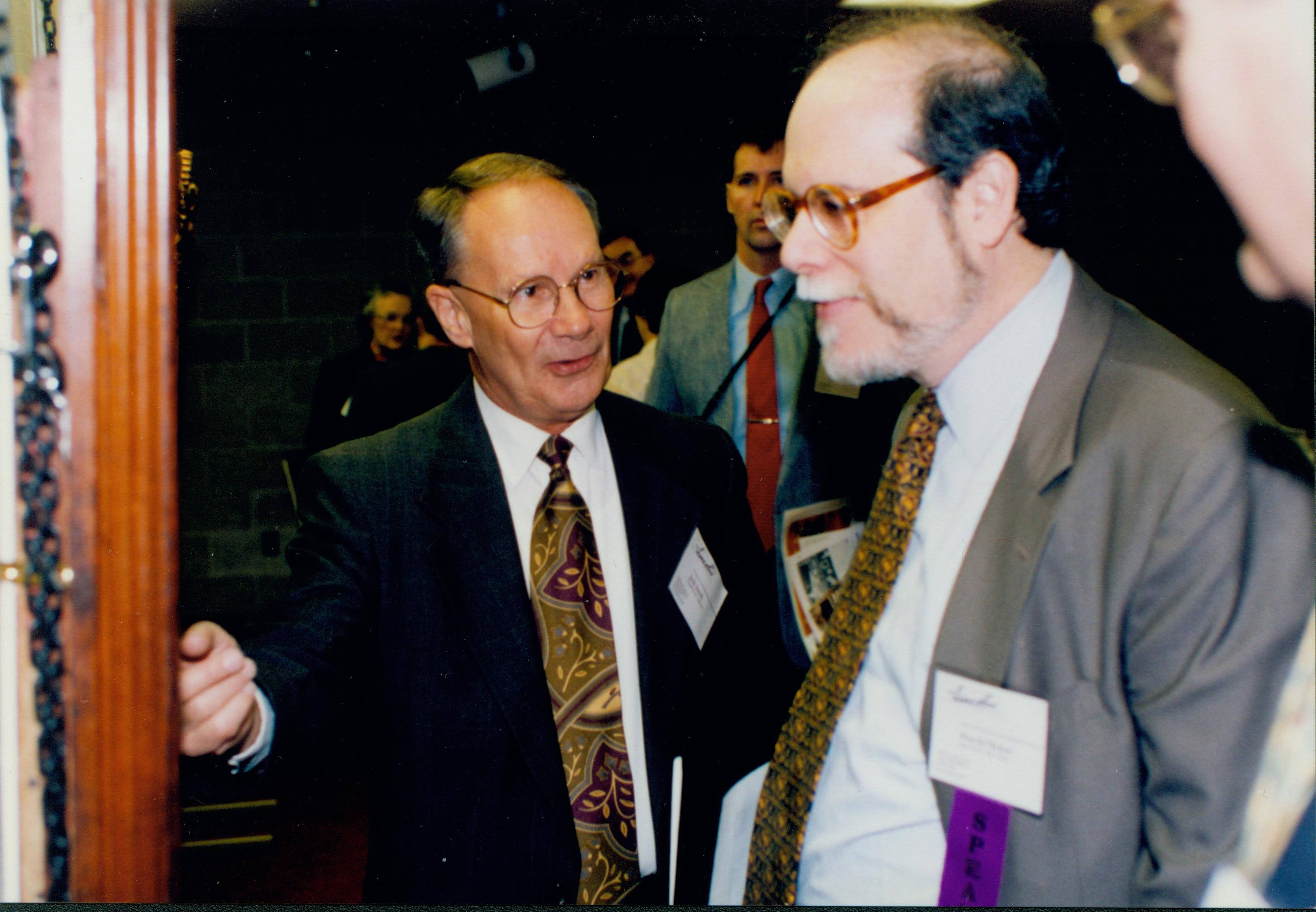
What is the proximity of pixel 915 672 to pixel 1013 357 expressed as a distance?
1.37ft

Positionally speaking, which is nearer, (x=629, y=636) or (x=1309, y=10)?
(x=1309, y=10)

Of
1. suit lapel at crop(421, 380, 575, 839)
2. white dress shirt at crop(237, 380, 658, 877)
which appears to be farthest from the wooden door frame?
white dress shirt at crop(237, 380, 658, 877)

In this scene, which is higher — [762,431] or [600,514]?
[762,431]

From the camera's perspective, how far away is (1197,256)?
2.66 metres

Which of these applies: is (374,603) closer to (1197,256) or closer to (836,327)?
(836,327)

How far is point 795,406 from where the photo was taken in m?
2.17

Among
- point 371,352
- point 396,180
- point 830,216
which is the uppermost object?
point 396,180

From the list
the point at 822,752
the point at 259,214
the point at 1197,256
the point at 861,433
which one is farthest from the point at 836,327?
the point at 259,214

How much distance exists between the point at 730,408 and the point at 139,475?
1.69 metres

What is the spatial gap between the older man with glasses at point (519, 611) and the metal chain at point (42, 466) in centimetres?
45

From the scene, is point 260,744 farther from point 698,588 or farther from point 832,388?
point 832,388

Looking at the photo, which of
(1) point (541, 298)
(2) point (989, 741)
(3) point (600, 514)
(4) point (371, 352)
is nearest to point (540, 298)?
(1) point (541, 298)

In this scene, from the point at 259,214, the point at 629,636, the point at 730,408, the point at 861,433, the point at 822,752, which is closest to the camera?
the point at 822,752

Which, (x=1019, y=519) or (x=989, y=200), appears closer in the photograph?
(x=1019, y=519)
